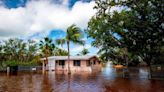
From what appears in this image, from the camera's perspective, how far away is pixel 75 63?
5053 cm

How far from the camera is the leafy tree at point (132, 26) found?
25.6 meters

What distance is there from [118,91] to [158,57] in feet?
51.3

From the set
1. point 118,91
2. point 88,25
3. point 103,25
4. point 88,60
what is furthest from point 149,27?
point 88,60

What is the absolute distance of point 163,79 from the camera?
27500mm

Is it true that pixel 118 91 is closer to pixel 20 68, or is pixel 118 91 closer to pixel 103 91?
pixel 103 91

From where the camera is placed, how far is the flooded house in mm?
49125

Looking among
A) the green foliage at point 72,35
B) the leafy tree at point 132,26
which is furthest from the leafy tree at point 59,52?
the leafy tree at point 132,26

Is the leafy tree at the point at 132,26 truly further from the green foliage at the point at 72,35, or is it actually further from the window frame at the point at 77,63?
the window frame at the point at 77,63

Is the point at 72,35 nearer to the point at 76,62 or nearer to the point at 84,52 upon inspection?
the point at 76,62

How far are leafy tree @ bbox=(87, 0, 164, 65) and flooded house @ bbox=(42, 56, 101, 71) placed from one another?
58.9 feet

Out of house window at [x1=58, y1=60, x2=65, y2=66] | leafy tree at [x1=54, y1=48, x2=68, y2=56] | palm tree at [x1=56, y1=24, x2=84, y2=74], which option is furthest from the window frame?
leafy tree at [x1=54, y1=48, x2=68, y2=56]

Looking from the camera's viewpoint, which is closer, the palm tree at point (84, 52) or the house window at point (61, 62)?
the house window at point (61, 62)

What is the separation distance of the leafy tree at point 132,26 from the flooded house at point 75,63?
58.9 ft

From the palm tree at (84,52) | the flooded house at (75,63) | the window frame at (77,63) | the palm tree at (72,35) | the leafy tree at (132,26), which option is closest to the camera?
the leafy tree at (132,26)
